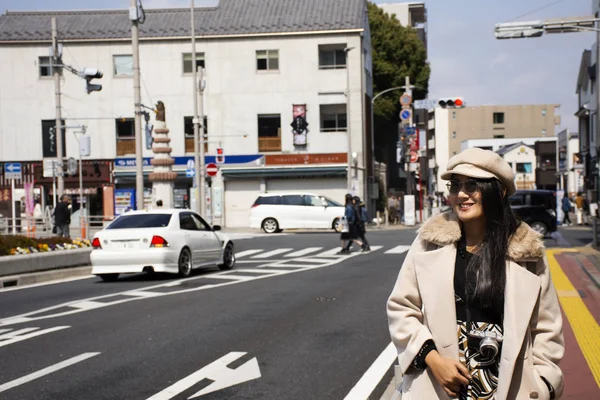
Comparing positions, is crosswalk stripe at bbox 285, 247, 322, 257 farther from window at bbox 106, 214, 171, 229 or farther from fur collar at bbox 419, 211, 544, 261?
fur collar at bbox 419, 211, 544, 261

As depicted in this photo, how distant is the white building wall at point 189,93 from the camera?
49188 millimetres

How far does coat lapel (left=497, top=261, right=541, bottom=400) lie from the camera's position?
10.1 ft

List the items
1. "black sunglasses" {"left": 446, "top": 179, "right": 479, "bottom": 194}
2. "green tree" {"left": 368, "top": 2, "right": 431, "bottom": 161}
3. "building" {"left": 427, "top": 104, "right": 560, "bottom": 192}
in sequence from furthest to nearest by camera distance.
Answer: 1. "building" {"left": 427, "top": 104, "right": 560, "bottom": 192}
2. "green tree" {"left": 368, "top": 2, "right": 431, "bottom": 161}
3. "black sunglasses" {"left": 446, "top": 179, "right": 479, "bottom": 194}

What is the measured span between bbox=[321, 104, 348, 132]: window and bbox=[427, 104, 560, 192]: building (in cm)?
7094

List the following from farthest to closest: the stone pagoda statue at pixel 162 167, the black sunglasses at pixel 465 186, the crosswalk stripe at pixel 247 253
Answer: the stone pagoda statue at pixel 162 167 → the crosswalk stripe at pixel 247 253 → the black sunglasses at pixel 465 186

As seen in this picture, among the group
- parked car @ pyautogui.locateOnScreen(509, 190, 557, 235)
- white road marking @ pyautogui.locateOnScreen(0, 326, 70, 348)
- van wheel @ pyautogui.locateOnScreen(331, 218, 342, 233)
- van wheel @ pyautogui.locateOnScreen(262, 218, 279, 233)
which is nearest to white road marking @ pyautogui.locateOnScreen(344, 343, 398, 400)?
white road marking @ pyautogui.locateOnScreen(0, 326, 70, 348)

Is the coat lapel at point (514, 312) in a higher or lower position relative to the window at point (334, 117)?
lower

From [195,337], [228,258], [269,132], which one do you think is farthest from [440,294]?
[269,132]

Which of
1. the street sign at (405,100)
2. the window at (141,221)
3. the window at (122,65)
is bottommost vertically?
the window at (141,221)

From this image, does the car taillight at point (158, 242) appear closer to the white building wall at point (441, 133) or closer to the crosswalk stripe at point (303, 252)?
the crosswalk stripe at point (303, 252)

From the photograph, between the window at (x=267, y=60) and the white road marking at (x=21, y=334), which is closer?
the white road marking at (x=21, y=334)

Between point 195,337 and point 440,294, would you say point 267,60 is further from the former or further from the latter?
point 440,294

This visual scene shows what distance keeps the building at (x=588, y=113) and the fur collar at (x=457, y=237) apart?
52.4 meters

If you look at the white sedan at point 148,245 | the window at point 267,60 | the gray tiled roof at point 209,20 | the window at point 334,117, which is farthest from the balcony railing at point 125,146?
the white sedan at point 148,245
